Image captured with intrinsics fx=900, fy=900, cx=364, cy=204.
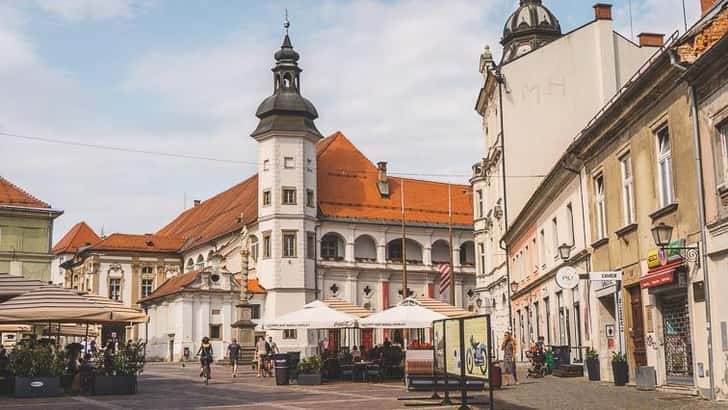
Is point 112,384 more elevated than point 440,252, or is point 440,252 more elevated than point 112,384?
point 440,252

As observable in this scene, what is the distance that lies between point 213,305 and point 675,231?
49.6 meters

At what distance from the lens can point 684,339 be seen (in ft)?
59.7

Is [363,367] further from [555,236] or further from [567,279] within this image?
[555,236]

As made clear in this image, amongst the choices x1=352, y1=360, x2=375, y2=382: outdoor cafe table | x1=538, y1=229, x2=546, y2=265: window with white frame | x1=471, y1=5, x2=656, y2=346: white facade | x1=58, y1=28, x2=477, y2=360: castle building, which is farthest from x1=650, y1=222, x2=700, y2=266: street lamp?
x1=58, y1=28, x2=477, y2=360: castle building

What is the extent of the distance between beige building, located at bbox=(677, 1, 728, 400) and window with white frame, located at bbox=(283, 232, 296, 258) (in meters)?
49.9

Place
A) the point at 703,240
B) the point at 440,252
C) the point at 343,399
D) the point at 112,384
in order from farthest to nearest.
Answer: the point at 440,252, the point at 112,384, the point at 343,399, the point at 703,240

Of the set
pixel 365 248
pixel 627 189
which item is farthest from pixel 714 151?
pixel 365 248

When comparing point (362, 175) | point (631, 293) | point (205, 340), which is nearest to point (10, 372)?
point (205, 340)

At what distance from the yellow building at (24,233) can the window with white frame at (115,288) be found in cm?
1945

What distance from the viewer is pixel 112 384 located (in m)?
22.3

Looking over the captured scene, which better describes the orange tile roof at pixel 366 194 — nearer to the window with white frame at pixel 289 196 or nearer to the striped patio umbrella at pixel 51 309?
the window with white frame at pixel 289 196

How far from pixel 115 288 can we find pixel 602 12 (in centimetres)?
5162

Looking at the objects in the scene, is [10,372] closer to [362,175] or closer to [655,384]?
[655,384]

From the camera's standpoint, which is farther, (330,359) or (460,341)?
(330,359)
